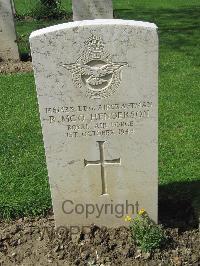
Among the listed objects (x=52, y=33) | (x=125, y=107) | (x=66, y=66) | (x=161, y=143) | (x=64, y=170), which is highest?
(x=52, y=33)

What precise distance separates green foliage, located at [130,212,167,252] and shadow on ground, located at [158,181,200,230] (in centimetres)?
33

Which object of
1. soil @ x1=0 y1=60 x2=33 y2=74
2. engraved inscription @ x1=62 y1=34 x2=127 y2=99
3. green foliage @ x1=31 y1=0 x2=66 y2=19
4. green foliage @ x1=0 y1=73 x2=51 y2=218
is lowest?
green foliage @ x1=0 y1=73 x2=51 y2=218

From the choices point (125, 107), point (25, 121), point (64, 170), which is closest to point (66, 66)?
point (125, 107)

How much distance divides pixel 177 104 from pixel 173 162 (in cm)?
207

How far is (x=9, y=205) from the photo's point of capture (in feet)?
15.8

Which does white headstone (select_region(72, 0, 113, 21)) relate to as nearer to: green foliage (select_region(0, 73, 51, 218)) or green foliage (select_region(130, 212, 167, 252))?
green foliage (select_region(0, 73, 51, 218))

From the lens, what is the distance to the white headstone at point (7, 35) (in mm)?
9859

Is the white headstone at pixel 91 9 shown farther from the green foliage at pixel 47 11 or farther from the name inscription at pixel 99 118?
the name inscription at pixel 99 118

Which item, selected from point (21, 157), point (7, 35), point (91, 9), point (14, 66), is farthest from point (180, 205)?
point (91, 9)

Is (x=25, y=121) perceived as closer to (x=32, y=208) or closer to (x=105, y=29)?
(x=32, y=208)

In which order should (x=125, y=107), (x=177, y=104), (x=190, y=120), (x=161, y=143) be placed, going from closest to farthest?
(x=125, y=107) → (x=161, y=143) → (x=190, y=120) → (x=177, y=104)

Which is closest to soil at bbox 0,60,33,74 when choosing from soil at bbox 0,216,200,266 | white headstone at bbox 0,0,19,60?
white headstone at bbox 0,0,19,60

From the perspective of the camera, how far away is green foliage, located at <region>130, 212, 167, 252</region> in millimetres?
3969

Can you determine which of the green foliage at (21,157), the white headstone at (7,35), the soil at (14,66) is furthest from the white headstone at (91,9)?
the green foliage at (21,157)
